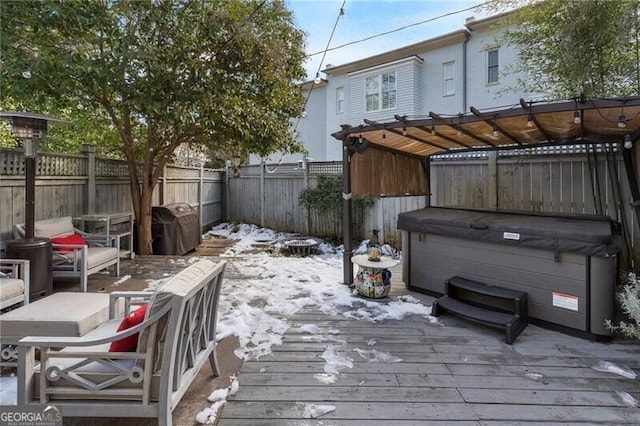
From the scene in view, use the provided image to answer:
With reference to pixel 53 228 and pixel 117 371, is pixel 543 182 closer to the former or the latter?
pixel 117 371

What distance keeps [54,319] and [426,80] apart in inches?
441

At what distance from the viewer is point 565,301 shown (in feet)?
9.80

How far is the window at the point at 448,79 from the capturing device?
10.6 metres

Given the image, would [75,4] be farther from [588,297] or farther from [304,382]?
[588,297]

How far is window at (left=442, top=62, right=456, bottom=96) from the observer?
1063cm

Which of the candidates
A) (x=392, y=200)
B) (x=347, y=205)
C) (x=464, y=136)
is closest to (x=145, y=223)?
(x=347, y=205)

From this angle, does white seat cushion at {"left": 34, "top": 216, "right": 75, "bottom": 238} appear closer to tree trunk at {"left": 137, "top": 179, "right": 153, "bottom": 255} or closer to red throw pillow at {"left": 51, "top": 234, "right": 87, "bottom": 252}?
red throw pillow at {"left": 51, "top": 234, "right": 87, "bottom": 252}

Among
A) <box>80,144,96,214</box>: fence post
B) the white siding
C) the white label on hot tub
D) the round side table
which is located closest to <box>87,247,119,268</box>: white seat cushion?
<box>80,144,96,214</box>: fence post

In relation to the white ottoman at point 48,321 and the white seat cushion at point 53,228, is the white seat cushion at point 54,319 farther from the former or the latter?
the white seat cushion at point 53,228

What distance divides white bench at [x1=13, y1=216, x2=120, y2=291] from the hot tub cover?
144 inches

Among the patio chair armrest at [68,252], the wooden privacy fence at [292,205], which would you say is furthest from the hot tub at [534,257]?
the patio chair armrest at [68,252]

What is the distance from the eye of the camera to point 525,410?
1.96 m

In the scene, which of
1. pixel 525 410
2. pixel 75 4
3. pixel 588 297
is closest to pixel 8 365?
pixel 525 410

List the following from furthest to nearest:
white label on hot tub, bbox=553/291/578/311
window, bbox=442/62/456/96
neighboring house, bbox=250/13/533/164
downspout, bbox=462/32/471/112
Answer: window, bbox=442/62/456/96, downspout, bbox=462/32/471/112, neighboring house, bbox=250/13/533/164, white label on hot tub, bbox=553/291/578/311
